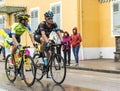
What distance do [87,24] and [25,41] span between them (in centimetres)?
695

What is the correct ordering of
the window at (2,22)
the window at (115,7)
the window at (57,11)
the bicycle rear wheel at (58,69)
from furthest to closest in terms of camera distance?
the window at (2,22) < the window at (57,11) < the window at (115,7) < the bicycle rear wheel at (58,69)

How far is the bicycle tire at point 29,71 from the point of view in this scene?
11.1 meters

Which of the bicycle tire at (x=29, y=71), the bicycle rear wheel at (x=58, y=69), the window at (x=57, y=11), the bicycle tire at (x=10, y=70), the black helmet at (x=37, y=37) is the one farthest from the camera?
the window at (x=57, y=11)

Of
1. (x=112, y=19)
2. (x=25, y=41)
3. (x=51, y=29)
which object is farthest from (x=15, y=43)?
(x=25, y=41)

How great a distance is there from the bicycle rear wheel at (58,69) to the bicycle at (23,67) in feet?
1.76

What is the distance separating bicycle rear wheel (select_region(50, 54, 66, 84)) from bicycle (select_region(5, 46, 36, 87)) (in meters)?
0.54

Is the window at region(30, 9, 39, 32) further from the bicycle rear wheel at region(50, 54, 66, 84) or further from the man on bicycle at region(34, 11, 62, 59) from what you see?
A: the bicycle rear wheel at region(50, 54, 66, 84)

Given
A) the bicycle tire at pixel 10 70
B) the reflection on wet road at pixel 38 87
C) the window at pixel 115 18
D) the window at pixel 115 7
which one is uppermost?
the window at pixel 115 7

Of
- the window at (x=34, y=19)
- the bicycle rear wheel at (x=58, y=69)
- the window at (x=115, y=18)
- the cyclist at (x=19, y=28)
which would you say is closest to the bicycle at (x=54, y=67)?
the bicycle rear wheel at (x=58, y=69)

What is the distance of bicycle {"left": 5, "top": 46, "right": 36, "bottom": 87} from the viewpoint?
11.2 m

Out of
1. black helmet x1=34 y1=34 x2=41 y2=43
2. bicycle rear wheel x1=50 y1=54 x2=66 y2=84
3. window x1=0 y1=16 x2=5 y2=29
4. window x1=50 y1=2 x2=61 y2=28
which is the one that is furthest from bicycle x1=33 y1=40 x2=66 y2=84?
window x1=0 y1=16 x2=5 y2=29

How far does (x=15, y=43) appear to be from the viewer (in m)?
11.4

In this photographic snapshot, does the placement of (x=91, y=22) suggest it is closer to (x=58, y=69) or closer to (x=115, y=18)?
(x=115, y=18)

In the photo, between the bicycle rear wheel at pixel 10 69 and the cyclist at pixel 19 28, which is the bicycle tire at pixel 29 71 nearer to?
the cyclist at pixel 19 28
